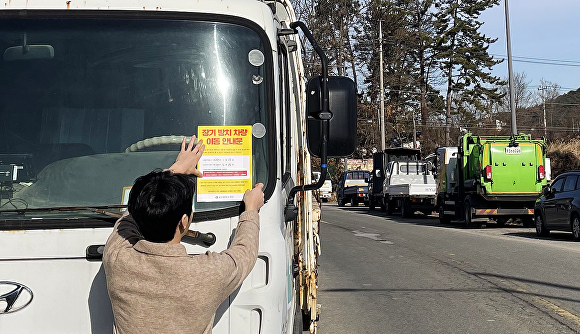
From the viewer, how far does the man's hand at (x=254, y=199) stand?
3498mm

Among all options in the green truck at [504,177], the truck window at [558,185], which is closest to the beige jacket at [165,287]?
Answer: the truck window at [558,185]

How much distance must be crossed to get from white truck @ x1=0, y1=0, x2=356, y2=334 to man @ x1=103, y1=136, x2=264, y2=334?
32cm

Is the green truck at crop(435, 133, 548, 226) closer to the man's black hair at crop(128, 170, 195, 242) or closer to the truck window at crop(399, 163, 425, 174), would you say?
the truck window at crop(399, 163, 425, 174)

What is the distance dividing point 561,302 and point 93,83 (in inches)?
273

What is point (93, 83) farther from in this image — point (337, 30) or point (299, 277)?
point (337, 30)

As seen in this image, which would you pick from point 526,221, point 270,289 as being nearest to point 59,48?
point 270,289

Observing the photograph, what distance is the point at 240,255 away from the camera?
323 cm

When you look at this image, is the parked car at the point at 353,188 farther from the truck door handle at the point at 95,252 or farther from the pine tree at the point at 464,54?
the truck door handle at the point at 95,252

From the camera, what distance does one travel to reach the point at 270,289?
137 inches

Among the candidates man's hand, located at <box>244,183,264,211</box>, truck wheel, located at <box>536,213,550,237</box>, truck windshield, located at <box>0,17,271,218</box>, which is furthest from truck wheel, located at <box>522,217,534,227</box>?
man's hand, located at <box>244,183,264,211</box>

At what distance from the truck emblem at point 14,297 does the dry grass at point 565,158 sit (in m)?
36.9

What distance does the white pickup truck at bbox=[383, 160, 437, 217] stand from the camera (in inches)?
1169

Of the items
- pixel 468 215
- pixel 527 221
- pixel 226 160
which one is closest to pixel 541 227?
pixel 468 215

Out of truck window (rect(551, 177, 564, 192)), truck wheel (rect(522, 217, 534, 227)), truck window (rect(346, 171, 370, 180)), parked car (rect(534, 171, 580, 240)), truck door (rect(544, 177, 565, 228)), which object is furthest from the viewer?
truck window (rect(346, 171, 370, 180))
